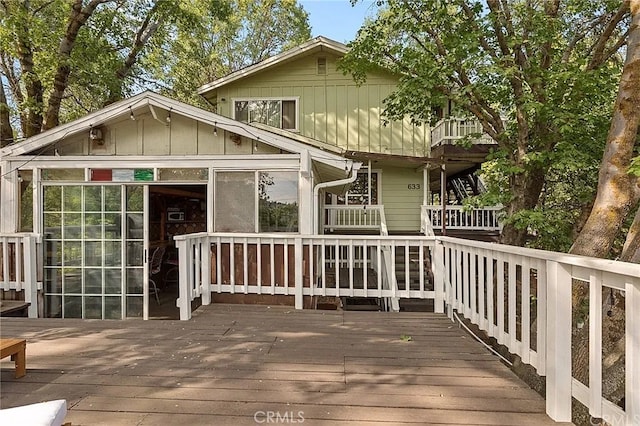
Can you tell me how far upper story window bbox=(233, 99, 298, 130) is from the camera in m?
11.2

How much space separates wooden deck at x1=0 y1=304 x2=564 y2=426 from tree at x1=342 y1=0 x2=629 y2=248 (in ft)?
10.5

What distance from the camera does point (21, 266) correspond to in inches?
213

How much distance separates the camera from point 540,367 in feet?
7.37

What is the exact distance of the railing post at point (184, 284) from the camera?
432cm

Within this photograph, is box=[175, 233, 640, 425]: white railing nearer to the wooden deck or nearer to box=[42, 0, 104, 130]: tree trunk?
the wooden deck

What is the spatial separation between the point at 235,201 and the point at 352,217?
18.0 ft

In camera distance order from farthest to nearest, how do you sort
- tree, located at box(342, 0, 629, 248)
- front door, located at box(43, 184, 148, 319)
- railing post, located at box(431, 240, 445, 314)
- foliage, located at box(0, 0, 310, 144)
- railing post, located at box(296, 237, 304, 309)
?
foliage, located at box(0, 0, 310, 144), front door, located at box(43, 184, 148, 319), tree, located at box(342, 0, 629, 248), railing post, located at box(296, 237, 304, 309), railing post, located at box(431, 240, 445, 314)

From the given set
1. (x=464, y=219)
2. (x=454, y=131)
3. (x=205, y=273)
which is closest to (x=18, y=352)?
(x=205, y=273)

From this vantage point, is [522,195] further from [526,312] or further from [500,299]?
[526,312]

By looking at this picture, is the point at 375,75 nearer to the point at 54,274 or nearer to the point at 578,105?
the point at 578,105

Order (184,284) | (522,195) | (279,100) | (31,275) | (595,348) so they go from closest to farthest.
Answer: (595,348) < (184,284) < (31,275) < (522,195) < (279,100)

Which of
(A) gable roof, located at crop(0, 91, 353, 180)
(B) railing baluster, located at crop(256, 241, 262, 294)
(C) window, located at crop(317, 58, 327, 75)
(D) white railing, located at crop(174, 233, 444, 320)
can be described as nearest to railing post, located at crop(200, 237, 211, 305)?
(D) white railing, located at crop(174, 233, 444, 320)

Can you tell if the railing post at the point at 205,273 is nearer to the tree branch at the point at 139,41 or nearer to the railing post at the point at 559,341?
the railing post at the point at 559,341

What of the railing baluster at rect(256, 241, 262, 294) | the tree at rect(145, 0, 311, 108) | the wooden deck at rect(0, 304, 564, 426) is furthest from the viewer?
the tree at rect(145, 0, 311, 108)
